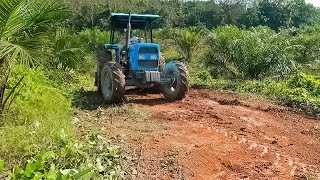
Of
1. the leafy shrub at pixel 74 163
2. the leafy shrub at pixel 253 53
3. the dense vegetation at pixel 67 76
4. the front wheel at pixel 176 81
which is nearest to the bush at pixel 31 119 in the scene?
the dense vegetation at pixel 67 76

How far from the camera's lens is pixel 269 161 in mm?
5074

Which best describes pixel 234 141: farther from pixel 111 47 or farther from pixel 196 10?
pixel 196 10

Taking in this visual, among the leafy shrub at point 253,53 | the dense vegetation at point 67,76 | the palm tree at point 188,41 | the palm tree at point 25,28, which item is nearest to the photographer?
the dense vegetation at point 67,76

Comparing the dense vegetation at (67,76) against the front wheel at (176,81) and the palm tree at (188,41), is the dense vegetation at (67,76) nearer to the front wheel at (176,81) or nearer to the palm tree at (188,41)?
the palm tree at (188,41)

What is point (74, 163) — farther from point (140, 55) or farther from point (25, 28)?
point (140, 55)

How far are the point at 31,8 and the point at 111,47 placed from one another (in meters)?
4.38

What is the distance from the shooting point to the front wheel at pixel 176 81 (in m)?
8.76

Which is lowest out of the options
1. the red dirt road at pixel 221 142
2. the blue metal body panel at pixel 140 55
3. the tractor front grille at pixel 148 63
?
the red dirt road at pixel 221 142

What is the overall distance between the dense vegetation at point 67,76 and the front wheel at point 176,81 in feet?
6.53

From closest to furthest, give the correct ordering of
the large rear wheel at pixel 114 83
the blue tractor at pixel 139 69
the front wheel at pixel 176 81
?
the large rear wheel at pixel 114 83 → the blue tractor at pixel 139 69 → the front wheel at pixel 176 81

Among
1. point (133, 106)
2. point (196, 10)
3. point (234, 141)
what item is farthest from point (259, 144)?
point (196, 10)

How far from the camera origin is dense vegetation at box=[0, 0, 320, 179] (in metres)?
4.57

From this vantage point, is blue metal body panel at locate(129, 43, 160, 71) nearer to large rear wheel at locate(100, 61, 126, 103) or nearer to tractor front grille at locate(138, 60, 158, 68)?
tractor front grille at locate(138, 60, 158, 68)

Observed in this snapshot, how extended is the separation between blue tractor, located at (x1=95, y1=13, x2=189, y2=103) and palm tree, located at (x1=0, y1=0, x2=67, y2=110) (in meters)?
2.77
